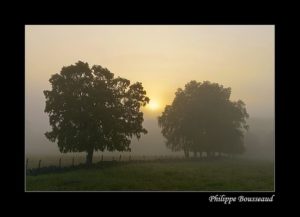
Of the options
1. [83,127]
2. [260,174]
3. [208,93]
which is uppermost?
[208,93]

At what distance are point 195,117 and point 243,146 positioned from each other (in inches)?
99.2

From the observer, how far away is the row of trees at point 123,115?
2103 cm

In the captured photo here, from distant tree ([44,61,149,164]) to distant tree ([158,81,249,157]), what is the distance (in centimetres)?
134

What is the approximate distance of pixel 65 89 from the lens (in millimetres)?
21266

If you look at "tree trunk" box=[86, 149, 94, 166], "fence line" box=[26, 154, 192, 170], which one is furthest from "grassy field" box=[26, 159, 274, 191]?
"tree trunk" box=[86, 149, 94, 166]

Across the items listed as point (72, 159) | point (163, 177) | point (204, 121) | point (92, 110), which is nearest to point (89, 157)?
point (72, 159)

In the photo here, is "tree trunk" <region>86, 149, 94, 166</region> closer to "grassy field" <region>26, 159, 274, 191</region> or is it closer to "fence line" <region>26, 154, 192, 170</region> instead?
"fence line" <region>26, 154, 192, 170</region>

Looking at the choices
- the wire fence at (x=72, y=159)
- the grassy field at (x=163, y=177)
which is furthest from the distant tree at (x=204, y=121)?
the wire fence at (x=72, y=159)

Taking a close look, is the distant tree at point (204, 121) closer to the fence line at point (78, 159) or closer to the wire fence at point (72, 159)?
the fence line at point (78, 159)

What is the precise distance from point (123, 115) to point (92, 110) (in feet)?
4.67

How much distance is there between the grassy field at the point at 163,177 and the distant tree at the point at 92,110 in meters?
0.94
